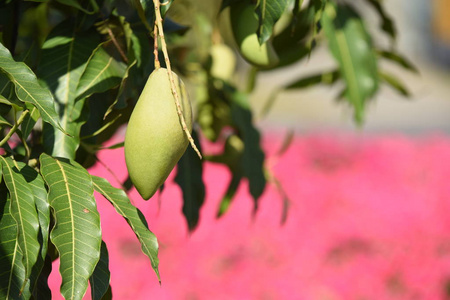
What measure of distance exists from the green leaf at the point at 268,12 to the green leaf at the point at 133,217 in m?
0.18

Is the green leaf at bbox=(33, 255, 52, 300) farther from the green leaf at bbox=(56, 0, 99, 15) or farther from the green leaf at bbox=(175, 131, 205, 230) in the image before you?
the green leaf at bbox=(175, 131, 205, 230)

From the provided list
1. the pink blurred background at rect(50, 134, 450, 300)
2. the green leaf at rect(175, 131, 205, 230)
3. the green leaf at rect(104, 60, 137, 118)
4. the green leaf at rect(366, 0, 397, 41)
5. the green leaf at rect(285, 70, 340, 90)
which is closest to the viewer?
the green leaf at rect(104, 60, 137, 118)

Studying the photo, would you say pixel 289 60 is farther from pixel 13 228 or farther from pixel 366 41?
pixel 13 228

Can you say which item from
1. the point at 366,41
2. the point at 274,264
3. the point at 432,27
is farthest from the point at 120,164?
the point at 432,27

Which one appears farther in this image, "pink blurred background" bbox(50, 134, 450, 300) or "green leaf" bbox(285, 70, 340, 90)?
"pink blurred background" bbox(50, 134, 450, 300)

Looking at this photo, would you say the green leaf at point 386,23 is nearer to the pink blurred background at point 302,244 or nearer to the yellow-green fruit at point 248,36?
the yellow-green fruit at point 248,36

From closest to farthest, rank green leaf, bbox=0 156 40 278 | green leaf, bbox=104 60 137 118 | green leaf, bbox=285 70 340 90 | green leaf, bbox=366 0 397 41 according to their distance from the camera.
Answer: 1. green leaf, bbox=0 156 40 278
2. green leaf, bbox=104 60 137 118
3. green leaf, bbox=366 0 397 41
4. green leaf, bbox=285 70 340 90

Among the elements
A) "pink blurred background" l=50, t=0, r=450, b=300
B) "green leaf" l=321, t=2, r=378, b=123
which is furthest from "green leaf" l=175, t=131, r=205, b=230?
"pink blurred background" l=50, t=0, r=450, b=300

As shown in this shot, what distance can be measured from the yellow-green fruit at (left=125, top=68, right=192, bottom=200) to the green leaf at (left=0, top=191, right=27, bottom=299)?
0.33 ft

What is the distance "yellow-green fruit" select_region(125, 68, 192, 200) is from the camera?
499 millimetres

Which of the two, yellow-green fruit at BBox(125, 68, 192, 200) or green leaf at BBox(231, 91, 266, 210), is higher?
yellow-green fruit at BBox(125, 68, 192, 200)

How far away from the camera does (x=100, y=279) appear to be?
1.75ft

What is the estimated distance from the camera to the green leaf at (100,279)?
1.72 feet

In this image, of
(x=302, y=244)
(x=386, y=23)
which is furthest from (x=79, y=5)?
(x=302, y=244)
